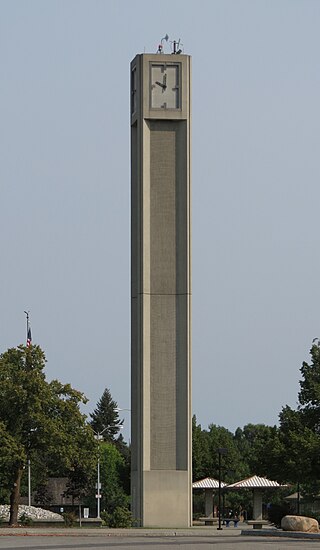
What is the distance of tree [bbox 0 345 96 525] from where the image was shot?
206 feet

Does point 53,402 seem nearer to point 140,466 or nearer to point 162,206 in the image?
point 140,466

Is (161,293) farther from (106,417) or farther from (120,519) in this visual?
(106,417)

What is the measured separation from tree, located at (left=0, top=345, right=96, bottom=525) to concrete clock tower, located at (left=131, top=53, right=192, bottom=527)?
3.28m

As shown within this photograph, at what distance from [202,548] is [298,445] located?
3372 cm

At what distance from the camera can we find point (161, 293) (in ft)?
209

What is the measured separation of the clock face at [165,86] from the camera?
→ 65.2 metres

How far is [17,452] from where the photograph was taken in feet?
205

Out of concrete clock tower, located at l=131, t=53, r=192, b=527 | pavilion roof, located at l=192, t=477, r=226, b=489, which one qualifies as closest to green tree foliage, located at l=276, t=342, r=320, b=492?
concrete clock tower, located at l=131, t=53, r=192, b=527

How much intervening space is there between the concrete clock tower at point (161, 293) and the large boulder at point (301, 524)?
14200mm

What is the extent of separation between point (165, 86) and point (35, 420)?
19.7m

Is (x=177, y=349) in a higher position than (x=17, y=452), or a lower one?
higher

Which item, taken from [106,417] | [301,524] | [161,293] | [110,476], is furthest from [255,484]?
[106,417]

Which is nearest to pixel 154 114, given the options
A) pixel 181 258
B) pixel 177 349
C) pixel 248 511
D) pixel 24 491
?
pixel 181 258

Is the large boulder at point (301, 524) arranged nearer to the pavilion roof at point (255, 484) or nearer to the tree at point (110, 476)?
the pavilion roof at point (255, 484)
